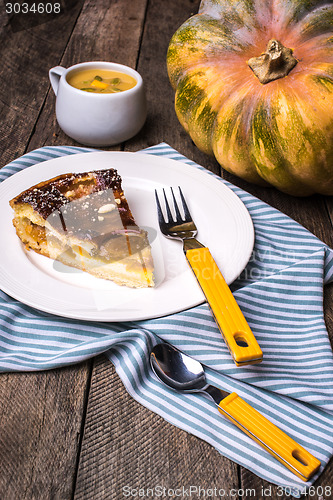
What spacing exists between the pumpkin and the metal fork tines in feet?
0.82

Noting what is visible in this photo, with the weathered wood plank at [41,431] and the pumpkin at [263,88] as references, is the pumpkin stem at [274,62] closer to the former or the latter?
the pumpkin at [263,88]

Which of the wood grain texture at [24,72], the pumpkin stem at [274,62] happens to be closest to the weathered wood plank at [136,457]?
the pumpkin stem at [274,62]

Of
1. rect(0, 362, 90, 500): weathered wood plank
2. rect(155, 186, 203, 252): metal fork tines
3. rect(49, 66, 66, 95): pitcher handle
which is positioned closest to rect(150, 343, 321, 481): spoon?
rect(0, 362, 90, 500): weathered wood plank

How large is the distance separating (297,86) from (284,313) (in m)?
0.61

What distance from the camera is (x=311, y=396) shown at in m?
0.98

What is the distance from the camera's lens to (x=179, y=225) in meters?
1.36

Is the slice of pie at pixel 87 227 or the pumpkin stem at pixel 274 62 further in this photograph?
the pumpkin stem at pixel 274 62

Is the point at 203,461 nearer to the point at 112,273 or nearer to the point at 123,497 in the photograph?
the point at 123,497

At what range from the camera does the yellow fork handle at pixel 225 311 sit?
0.94 m

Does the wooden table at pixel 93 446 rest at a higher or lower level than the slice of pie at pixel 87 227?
lower

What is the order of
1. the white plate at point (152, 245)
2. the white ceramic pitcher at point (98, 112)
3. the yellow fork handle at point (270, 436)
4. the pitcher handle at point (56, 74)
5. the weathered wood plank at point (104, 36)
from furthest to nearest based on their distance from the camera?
the weathered wood plank at point (104, 36) < the pitcher handle at point (56, 74) < the white ceramic pitcher at point (98, 112) < the white plate at point (152, 245) < the yellow fork handle at point (270, 436)

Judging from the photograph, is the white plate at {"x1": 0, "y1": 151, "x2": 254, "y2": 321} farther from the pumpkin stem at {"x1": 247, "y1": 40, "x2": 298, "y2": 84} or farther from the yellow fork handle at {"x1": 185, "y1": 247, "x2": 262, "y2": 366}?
the pumpkin stem at {"x1": 247, "y1": 40, "x2": 298, "y2": 84}

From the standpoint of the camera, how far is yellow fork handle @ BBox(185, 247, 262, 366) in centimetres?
94

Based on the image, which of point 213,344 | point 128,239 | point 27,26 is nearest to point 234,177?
point 128,239
